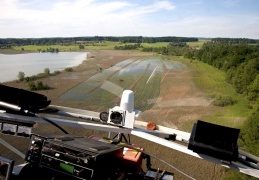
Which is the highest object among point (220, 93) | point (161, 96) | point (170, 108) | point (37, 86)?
point (220, 93)

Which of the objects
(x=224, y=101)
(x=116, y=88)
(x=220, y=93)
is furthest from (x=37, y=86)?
(x=220, y=93)

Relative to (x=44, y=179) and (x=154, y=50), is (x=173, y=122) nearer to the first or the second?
(x=44, y=179)

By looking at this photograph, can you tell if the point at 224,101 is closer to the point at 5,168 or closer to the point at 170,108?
the point at 170,108

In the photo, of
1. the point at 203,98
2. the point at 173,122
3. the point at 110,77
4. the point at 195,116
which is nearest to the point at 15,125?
the point at 173,122

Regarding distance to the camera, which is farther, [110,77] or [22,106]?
[110,77]

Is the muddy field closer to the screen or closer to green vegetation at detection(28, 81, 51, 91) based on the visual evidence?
green vegetation at detection(28, 81, 51, 91)

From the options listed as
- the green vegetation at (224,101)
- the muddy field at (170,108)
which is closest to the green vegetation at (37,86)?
the muddy field at (170,108)

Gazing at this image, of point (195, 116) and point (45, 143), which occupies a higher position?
point (45, 143)

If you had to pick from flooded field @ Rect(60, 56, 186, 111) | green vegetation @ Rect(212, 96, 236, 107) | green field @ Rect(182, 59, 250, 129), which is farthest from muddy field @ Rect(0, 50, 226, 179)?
green field @ Rect(182, 59, 250, 129)
